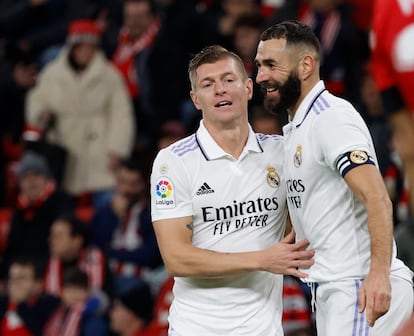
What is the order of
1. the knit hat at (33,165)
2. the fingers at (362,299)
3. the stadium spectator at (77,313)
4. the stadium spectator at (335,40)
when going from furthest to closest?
the knit hat at (33,165) → the stadium spectator at (335,40) → the stadium spectator at (77,313) → the fingers at (362,299)

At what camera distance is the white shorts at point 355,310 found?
4590 mm

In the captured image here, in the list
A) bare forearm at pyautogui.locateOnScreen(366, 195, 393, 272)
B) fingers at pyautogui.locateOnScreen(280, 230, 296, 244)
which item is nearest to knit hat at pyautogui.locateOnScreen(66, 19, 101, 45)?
fingers at pyautogui.locateOnScreen(280, 230, 296, 244)

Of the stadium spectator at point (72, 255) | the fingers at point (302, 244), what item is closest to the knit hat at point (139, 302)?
the stadium spectator at point (72, 255)

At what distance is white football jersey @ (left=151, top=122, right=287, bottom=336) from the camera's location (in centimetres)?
495

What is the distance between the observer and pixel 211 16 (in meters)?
10.6

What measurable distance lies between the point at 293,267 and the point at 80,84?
6008 mm

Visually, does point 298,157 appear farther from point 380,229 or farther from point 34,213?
point 34,213

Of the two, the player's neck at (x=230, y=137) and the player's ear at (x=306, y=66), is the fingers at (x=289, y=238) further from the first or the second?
the player's ear at (x=306, y=66)

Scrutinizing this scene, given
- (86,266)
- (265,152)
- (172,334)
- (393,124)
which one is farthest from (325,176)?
(86,266)

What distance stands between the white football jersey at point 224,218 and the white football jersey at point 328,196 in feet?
0.92

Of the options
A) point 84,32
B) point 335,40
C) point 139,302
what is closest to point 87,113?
point 84,32

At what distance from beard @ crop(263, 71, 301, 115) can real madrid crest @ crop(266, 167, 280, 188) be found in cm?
36

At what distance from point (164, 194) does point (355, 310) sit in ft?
3.15

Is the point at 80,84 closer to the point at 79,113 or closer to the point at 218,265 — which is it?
the point at 79,113
